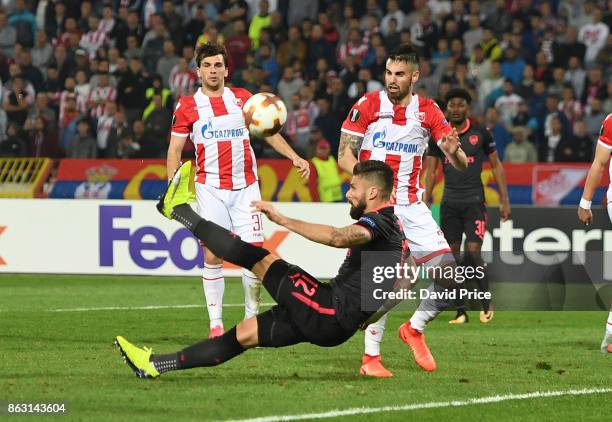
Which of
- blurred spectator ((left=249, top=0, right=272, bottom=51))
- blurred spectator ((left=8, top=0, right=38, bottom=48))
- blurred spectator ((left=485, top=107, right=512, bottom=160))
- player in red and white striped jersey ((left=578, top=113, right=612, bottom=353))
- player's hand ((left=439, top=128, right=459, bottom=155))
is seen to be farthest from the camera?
blurred spectator ((left=8, top=0, right=38, bottom=48))

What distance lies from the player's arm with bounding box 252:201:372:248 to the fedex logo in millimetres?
9703

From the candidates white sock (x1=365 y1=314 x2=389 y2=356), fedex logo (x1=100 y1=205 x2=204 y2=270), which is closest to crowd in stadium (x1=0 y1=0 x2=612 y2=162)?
fedex logo (x1=100 y1=205 x2=204 y2=270)

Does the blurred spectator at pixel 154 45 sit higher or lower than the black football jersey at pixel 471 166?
higher

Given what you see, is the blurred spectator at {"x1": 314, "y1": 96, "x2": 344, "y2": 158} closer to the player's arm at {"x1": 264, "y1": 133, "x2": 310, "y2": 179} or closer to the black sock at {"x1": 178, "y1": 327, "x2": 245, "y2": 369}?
the player's arm at {"x1": 264, "y1": 133, "x2": 310, "y2": 179}

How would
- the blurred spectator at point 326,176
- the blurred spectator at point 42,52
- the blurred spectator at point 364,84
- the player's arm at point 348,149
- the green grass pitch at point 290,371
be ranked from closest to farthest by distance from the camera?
the green grass pitch at point 290,371 < the player's arm at point 348,149 < the blurred spectator at point 326,176 < the blurred spectator at point 364,84 < the blurred spectator at point 42,52

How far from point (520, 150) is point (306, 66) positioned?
16.2 feet

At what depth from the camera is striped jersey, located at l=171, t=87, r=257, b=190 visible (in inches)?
459

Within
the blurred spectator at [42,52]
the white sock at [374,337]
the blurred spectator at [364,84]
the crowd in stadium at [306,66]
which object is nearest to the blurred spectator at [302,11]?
the crowd in stadium at [306,66]

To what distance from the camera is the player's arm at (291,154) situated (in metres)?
10.7

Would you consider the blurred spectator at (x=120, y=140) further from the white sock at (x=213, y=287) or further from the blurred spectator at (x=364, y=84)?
the white sock at (x=213, y=287)

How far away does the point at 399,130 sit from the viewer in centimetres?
1038

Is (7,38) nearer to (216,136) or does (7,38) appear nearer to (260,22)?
(260,22)

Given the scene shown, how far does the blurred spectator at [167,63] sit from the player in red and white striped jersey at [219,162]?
13.4m

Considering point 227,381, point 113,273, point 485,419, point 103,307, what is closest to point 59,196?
point 113,273
